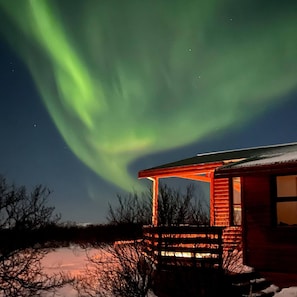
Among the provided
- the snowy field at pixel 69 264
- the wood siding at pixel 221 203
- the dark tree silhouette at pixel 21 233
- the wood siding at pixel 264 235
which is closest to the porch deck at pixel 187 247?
the snowy field at pixel 69 264

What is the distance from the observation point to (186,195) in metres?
17.4

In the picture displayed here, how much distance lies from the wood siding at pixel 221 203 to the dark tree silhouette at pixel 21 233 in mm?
6865

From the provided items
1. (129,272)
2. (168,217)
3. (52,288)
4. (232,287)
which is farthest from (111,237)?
(232,287)

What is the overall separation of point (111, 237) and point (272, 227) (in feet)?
64.6

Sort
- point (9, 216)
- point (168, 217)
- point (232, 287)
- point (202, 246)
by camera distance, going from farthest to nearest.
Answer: point (9, 216) → point (168, 217) → point (202, 246) → point (232, 287)

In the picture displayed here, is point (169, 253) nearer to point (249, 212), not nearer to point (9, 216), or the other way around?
point (249, 212)

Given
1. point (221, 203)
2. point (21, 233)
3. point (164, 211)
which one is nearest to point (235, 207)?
point (221, 203)

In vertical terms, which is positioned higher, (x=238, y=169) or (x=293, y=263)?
(x=238, y=169)

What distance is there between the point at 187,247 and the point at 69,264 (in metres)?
15.1

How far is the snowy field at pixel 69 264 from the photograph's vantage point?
409 inches

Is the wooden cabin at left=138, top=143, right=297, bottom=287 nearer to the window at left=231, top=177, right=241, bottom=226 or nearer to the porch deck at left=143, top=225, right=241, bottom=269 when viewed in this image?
the porch deck at left=143, top=225, right=241, bottom=269

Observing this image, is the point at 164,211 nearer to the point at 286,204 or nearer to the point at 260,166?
the point at 286,204

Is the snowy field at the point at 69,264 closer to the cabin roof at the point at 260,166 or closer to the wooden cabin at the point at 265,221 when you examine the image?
the wooden cabin at the point at 265,221

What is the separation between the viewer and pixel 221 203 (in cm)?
1727
